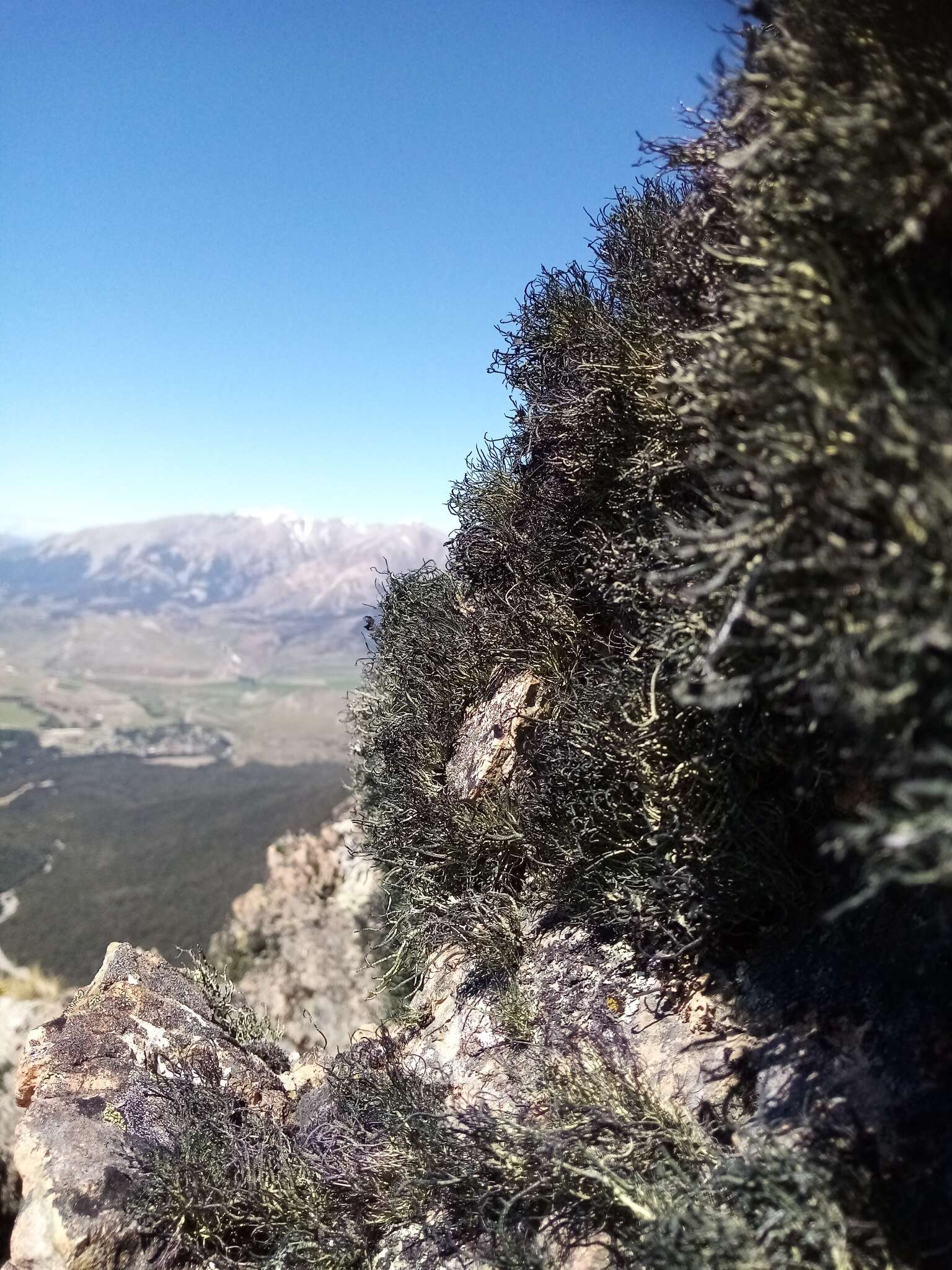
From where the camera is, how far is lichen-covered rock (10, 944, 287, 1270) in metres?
4.10

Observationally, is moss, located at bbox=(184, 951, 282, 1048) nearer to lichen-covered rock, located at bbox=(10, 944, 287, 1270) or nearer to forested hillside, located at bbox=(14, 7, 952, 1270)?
lichen-covered rock, located at bbox=(10, 944, 287, 1270)

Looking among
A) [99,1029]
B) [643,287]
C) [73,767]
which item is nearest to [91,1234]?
[99,1029]

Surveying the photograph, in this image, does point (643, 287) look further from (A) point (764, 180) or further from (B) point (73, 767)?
(B) point (73, 767)

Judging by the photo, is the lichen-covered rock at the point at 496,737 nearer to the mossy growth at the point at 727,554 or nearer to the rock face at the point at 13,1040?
the mossy growth at the point at 727,554

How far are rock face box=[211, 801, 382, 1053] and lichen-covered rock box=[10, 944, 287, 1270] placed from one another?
18.8 feet

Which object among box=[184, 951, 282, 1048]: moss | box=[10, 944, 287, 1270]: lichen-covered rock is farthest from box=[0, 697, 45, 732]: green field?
box=[10, 944, 287, 1270]: lichen-covered rock

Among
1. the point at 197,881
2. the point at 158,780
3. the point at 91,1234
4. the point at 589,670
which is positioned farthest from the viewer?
the point at 158,780

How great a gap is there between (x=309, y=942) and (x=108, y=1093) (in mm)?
10905

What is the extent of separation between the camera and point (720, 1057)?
12.0 feet

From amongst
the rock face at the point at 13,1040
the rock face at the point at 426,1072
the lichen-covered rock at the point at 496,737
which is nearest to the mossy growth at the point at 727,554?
the lichen-covered rock at the point at 496,737

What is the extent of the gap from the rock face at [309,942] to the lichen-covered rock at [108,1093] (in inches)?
225

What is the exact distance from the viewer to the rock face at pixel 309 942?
43.0 ft

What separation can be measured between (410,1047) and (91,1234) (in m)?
2.35

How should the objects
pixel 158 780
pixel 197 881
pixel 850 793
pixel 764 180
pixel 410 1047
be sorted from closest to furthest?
1. pixel 764 180
2. pixel 850 793
3. pixel 410 1047
4. pixel 197 881
5. pixel 158 780
